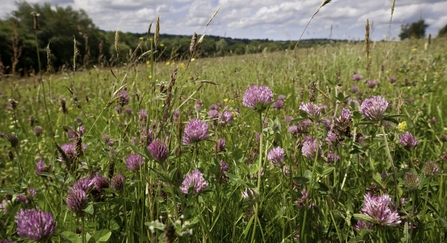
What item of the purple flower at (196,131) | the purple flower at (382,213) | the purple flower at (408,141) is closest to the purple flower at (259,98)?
the purple flower at (196,131)

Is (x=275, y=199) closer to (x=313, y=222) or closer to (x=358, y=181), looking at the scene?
(x=313, y=222)

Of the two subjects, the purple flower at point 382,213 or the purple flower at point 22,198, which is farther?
the purple flower at point 22,198

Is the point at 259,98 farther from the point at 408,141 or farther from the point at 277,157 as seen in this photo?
the point at 408,141

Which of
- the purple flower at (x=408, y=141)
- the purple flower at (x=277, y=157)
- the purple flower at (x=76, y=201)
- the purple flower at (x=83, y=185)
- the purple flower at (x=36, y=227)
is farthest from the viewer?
the purple flower at (x=408, y=141)

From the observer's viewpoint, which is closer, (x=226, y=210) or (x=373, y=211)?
(x=373, y=211)

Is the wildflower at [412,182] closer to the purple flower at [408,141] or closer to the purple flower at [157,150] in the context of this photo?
the purple flower at [408,141]

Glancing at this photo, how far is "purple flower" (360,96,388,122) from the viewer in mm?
1030

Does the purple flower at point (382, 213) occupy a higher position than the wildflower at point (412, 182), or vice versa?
the wildflower at point (412, 182)

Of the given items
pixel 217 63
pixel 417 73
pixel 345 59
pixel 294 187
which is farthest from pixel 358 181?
pixel 217 63

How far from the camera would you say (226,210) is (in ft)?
4.25

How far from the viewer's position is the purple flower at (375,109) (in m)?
1.03

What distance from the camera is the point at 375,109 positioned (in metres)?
1.04

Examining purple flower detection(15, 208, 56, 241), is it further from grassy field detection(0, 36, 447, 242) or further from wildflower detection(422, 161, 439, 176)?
wildflower detection(422, 161, 439, 176)

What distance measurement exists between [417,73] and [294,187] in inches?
152
